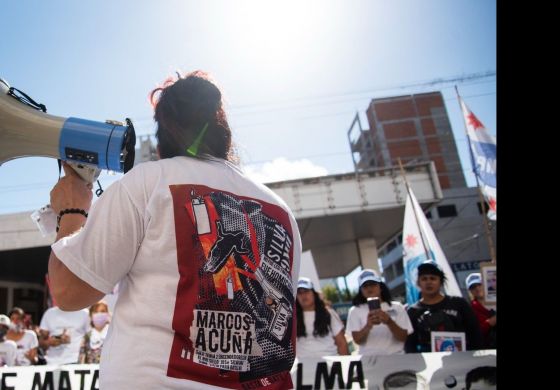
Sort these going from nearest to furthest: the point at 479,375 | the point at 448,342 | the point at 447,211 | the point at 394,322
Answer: the point at 479,375 < the point at 448,342 < the point at 394,322 < the point at 447,211

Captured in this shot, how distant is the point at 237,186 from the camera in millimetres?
1305

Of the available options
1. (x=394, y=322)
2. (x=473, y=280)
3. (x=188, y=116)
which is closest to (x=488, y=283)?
(x=473, y=280)

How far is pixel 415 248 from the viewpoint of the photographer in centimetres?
791

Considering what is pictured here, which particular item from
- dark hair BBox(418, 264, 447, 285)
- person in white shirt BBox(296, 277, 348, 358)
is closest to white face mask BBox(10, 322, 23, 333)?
person in white shirt BBox(296, 277, 348, 358)

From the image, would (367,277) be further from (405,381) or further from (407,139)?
(407,139)

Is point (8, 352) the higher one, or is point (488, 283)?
point (488, 283)

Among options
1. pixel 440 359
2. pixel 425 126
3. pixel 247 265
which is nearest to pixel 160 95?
pixel 247 265

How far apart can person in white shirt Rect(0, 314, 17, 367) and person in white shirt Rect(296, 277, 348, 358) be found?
155 inches

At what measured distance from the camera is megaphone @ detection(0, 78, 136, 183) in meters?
1.29

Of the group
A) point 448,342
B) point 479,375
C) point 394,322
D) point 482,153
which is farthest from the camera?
point 482,153

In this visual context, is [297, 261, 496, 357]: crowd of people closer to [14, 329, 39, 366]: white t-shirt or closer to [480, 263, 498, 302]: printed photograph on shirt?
[480, 263, 498, 302]: printed photograph on shirt

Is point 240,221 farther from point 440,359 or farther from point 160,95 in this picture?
point 440,359

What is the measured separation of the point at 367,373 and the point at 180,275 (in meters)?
3.38
